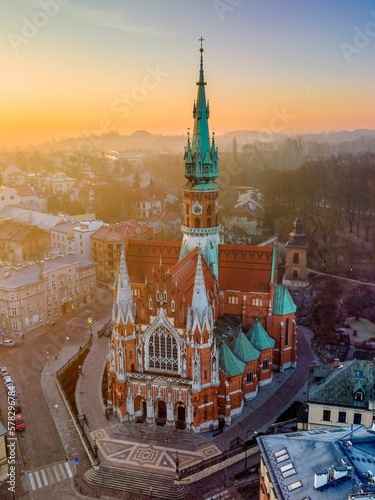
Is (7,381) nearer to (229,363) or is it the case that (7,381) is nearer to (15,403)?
(15,403)

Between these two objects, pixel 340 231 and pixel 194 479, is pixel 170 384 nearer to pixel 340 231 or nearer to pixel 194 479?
pixel 194 479

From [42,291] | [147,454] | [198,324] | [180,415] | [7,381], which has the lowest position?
[147,454]

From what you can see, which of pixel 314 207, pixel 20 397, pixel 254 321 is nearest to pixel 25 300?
pixel 20 397

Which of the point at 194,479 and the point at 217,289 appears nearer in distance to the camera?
the point at 194,479

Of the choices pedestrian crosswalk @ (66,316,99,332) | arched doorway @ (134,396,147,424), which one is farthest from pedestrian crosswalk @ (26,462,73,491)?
pedestrian crosswalk @ (66,316,99,332)

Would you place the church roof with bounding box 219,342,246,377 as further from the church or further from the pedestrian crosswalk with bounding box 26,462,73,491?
the pedestrian crosswalk with bounding box 26,462,73,491

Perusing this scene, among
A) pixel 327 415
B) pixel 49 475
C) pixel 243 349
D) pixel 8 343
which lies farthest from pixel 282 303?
pixel 8 343

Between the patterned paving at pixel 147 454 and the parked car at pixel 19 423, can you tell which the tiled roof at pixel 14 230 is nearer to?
the parked car at pixel 19 423

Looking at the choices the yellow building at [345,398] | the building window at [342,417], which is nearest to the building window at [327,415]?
the yellow building at [345,398]
